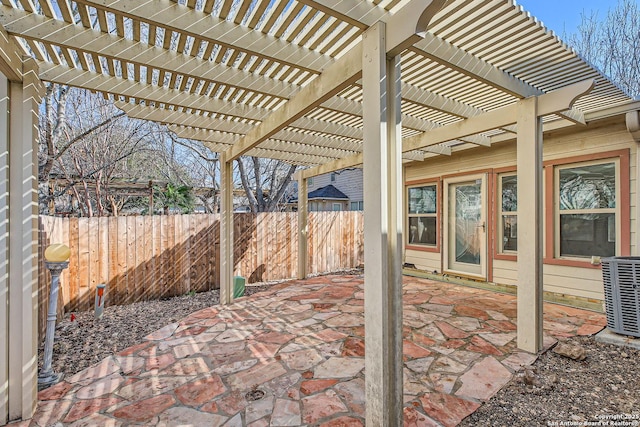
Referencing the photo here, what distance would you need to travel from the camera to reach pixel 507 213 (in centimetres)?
492

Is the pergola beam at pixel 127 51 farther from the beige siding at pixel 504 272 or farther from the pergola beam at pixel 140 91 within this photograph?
the beige siding at pixel 504 272

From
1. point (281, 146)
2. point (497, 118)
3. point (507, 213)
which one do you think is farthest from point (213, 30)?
point (507, 213)

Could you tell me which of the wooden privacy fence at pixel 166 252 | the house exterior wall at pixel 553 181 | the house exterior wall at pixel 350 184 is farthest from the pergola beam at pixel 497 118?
the house exterior wall at pixel 350 184

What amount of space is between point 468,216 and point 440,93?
3149 mm

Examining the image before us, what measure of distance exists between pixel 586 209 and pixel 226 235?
506cm

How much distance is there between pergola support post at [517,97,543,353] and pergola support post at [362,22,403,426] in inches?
67.6

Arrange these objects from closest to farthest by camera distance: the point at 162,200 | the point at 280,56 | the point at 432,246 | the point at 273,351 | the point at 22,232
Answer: the point at 22,232 < the point at 280,56 < the point at 273,351 < the point at 432,246 < the point at 162,200

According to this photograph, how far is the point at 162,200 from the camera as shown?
364 inches

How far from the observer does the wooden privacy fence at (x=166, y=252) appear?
175 inches

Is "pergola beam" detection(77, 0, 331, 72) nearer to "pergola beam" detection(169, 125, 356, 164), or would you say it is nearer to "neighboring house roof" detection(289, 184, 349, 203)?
"pergola beam" detection(169, 125, 356, 164)

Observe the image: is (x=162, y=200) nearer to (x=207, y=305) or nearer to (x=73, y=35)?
(x=207, y=305)

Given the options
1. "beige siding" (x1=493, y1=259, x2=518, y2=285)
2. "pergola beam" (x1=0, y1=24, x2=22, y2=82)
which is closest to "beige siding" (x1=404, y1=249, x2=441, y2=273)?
"beige siding" (x1=493, y1=259, x2=518, y2=285)

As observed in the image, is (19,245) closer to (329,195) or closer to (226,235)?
(226,235)

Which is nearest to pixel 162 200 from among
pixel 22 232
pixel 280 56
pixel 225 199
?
pixel 225 199
